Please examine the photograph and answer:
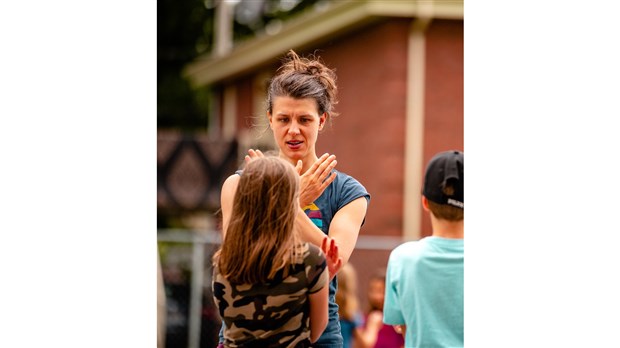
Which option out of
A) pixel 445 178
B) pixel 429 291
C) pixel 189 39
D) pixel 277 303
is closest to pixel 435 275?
pixel 429 291

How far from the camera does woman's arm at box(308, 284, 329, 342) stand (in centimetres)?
263

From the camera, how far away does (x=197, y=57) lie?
71.1ft

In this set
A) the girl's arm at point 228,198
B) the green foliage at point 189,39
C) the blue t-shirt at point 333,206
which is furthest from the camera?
the green foliage at point 189,39

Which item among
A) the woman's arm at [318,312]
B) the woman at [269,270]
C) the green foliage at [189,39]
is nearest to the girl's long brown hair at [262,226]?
the woman at [269,270]

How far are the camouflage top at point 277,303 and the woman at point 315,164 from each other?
0.74 feet

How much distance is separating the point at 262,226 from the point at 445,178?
128 cm

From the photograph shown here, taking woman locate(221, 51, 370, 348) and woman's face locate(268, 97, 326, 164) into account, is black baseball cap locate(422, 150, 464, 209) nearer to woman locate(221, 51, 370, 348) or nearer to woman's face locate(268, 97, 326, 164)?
woman locate(221, 51, 370, 348)

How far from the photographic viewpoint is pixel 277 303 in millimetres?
2596

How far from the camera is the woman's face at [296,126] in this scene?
9.62 feet

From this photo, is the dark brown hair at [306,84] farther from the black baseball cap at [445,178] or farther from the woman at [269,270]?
the black baseball cap at [445,178]

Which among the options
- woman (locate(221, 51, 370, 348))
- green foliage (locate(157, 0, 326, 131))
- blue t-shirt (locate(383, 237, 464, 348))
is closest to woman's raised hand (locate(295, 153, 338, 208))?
woman (locate(221, 51, 370, 348))
